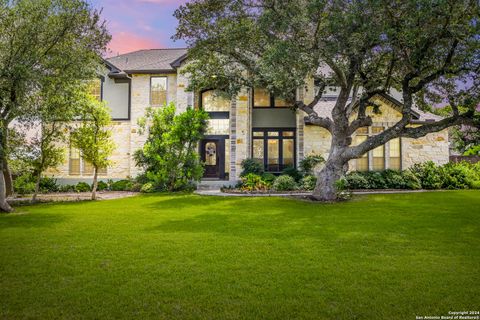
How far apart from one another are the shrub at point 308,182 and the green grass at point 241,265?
6.47 meters

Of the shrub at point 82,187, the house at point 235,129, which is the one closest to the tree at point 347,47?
the house at point 235,129

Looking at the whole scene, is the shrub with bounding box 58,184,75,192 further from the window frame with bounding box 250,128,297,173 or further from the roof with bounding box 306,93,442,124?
the roof with bounding box 306,93,442,124

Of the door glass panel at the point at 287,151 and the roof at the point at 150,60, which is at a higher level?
the roof at the point at 150,60

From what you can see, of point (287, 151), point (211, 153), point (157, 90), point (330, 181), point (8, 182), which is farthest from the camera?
point (211, 153)

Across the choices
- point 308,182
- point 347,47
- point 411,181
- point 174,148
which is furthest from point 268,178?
point 347,47

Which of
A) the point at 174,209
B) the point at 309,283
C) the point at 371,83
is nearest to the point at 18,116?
the point at 174,209

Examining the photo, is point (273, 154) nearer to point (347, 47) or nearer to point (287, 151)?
point (287, 151)

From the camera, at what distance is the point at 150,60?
76.0 feet

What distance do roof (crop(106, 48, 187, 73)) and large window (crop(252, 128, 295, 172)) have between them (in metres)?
7.11

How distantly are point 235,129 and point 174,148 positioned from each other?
425 cm

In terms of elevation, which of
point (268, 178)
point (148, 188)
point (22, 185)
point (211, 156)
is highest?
point (211, 156)

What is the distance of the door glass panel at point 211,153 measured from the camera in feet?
70.8

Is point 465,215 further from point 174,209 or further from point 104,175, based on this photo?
point 104,175

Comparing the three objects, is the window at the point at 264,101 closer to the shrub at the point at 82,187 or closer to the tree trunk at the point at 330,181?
the tree trunk at the point at 330,181
